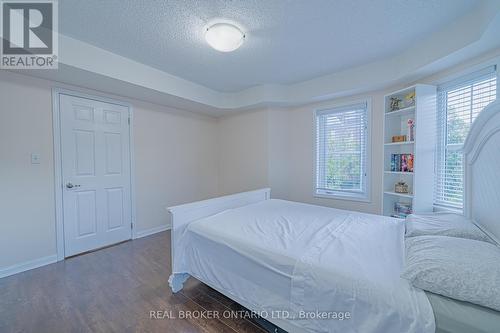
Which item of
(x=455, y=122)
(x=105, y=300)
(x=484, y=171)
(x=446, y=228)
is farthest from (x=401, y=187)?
(x=105, y=300)

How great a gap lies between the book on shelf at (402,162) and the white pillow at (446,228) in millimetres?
915

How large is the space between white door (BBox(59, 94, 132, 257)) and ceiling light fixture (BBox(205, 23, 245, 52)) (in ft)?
6.28

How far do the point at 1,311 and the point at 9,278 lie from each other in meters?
0.66

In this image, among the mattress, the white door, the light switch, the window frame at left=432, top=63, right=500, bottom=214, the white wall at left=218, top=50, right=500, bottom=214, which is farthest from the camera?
the white wall at left=218, top=50, right=500, bottom=214

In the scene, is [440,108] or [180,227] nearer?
[180,227]

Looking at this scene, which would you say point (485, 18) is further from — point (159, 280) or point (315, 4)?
point (159, 280)

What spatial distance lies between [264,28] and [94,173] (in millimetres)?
2766

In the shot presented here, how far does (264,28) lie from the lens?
1.95m

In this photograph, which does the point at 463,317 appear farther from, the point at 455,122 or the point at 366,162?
the point at 366,162

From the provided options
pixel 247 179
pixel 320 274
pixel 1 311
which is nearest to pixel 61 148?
pixel 1 311

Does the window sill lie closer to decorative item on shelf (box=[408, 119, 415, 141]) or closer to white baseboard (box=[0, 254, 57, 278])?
decorative item on shelf (box=[408, 119, 415, 141])

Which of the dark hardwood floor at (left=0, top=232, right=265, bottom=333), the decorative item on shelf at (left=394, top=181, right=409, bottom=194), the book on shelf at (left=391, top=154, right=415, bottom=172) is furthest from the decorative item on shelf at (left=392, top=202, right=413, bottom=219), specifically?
the dark hardwood floor at (left=0, top=232, right=265, bottom=333)

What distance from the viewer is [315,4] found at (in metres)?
1.66

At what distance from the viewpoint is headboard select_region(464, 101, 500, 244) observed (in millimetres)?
1354
